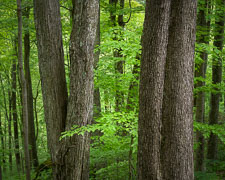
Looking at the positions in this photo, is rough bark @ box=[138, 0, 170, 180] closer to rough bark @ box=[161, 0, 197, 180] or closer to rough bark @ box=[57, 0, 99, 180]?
rough bark @ box=[161, 0, 197, 180]

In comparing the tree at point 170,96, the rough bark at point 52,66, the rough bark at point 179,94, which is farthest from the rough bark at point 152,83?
the rough bark at point 52,66

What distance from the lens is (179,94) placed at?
2.93 meters

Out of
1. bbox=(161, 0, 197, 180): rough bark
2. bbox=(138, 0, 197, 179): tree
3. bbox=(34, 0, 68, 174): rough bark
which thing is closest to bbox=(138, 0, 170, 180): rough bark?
bbox=(138, 0, 197, 179): tree

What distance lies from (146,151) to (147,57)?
1467mm

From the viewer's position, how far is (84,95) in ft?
11.3

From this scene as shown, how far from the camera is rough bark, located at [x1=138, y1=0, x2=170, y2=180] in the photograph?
9.27 feet

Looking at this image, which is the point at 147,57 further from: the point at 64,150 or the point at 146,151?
the point at 64,150

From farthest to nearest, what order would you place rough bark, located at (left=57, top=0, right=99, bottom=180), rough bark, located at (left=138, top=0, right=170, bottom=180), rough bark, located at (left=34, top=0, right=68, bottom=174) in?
rough bark, located at (left=34, top=0, right=68, bottom=174), rough bark, located at (left=57, top=0, right=99, bottom=180), rough bark, located at (left=138, top=0, right=170, bottom=180)

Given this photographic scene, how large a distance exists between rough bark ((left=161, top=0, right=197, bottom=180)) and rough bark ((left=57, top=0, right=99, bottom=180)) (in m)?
1.37

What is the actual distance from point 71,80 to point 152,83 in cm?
148

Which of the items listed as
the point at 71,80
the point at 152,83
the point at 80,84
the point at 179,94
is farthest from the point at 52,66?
the point at 179,94

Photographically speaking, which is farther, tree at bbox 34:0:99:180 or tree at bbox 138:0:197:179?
tree at bbox 34:0:99:180

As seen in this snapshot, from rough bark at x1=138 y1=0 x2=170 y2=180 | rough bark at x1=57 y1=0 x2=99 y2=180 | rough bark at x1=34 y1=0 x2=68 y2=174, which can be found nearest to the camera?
rough bark at x1=138 y1=0 x2=170 y2=180

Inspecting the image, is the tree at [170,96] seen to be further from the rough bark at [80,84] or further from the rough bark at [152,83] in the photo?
the rough bark at [80,84]
